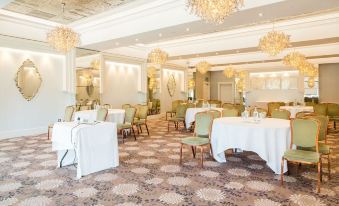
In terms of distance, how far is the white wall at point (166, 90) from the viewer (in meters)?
14.8

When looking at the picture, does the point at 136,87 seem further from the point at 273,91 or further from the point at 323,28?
the point at 273,91

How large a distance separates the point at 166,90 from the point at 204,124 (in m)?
10.1

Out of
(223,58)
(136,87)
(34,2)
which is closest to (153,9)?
(34,2)

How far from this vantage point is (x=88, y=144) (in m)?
4.31

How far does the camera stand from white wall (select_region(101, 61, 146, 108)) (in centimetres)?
1106

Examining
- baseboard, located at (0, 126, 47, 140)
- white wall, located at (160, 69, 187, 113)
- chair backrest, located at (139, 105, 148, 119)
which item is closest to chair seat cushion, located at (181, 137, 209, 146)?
chair backrest, located at (139, 105, 148, 119)

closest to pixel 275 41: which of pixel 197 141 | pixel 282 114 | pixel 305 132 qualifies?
pixel 282 114

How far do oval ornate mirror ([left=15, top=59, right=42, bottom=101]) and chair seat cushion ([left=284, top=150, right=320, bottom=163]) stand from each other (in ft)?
25.8

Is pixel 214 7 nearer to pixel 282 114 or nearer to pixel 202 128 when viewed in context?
pixel 202 128

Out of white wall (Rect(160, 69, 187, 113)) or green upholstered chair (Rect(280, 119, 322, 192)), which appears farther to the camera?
white wall (Rect(160, 69, 187, 113))

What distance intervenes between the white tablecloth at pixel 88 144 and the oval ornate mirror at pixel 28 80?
449cm

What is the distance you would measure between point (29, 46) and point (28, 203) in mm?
Answer: 6360

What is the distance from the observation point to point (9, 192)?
357 centimetres

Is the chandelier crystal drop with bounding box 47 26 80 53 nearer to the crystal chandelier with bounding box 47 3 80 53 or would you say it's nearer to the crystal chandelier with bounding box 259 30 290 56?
the crystal chandelier with bounding box 47 3 80 53
